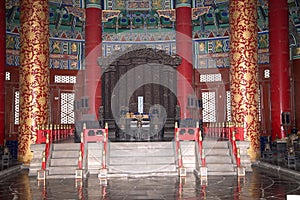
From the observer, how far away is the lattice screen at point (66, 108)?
17172 millimetres

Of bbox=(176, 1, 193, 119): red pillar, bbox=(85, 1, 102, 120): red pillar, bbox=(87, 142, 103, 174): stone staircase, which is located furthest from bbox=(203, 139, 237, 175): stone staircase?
bbox=(85, 1, 102, 120): red pillar

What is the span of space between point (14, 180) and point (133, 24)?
11.2 m

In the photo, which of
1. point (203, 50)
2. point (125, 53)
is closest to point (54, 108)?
point (125, 53)

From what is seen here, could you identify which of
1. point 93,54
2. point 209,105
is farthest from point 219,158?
point 209,105

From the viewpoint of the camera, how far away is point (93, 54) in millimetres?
14344

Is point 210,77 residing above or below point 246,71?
above

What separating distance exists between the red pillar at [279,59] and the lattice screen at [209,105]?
4285 millimetres

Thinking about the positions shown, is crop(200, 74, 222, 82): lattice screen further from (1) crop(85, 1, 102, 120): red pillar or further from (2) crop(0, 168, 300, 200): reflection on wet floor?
(2) crop(0, 168, 300, 200): reflection on wet floor

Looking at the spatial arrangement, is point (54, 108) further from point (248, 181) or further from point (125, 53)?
point (248, 181)

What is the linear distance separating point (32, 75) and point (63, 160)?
3.01 meters

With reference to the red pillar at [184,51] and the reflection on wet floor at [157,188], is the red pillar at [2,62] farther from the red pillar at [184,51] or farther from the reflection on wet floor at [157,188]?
the red pillar at [184,51]

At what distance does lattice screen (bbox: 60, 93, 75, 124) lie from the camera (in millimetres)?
17172

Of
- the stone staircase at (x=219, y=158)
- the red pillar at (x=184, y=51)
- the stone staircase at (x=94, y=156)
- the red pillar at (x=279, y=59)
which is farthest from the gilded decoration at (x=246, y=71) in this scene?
the stone staircase at (x=94, y=156)

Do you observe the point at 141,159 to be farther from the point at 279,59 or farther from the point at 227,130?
the point at 279,59
